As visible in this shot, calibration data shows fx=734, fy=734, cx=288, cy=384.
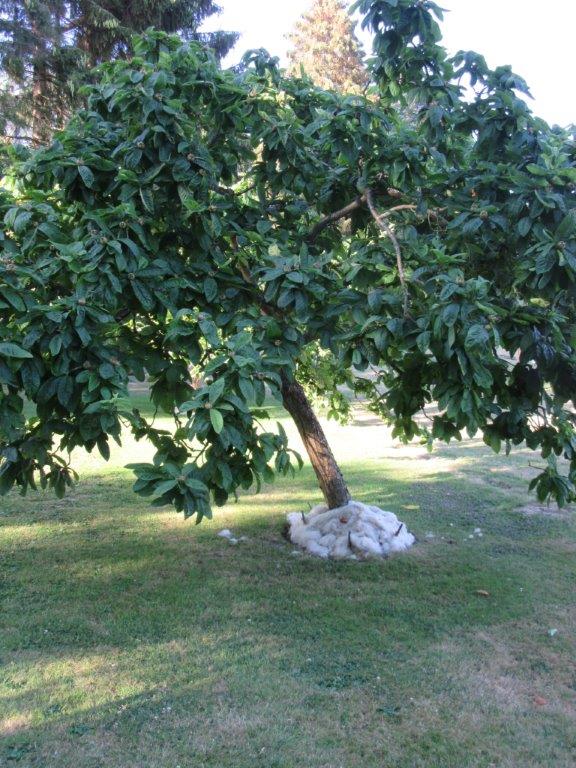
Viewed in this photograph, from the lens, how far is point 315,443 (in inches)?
260

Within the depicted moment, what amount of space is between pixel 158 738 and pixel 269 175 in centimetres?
328

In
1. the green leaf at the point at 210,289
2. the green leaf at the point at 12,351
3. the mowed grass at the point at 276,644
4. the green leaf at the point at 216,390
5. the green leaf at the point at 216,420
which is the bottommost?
the mowed grass at the point at 276,644

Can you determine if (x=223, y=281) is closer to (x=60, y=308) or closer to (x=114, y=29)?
(x=60, y=308)

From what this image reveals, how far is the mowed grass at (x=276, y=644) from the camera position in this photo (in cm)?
370

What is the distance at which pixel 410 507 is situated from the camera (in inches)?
333

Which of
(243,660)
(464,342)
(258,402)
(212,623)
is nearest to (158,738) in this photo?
(243,660)

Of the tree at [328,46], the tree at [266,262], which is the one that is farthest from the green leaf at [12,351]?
the tree at [328,46]

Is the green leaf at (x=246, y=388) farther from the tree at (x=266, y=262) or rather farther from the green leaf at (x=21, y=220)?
the green leaf at (x=21, y=220)

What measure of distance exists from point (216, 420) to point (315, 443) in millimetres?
3952

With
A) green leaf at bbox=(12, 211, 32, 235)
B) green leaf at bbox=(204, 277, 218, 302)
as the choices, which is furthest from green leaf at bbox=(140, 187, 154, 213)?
green leaf at bbox=(12, 211, 32, 235)

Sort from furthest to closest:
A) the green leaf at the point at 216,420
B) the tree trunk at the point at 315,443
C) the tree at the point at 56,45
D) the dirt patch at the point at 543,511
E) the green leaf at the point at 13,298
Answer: the tree at the point at 56,45, the dirt patch at the point at 543,511, the tree trunk at the point at 315,443, the green leaf at the point at 13,298, the green leaf at the point at 216,420

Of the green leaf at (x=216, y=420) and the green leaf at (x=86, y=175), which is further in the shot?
the green leaf at (x=86, y=175)

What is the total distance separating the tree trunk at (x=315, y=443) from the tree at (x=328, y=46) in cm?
2466

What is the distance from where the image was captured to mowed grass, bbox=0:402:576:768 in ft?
12.1
